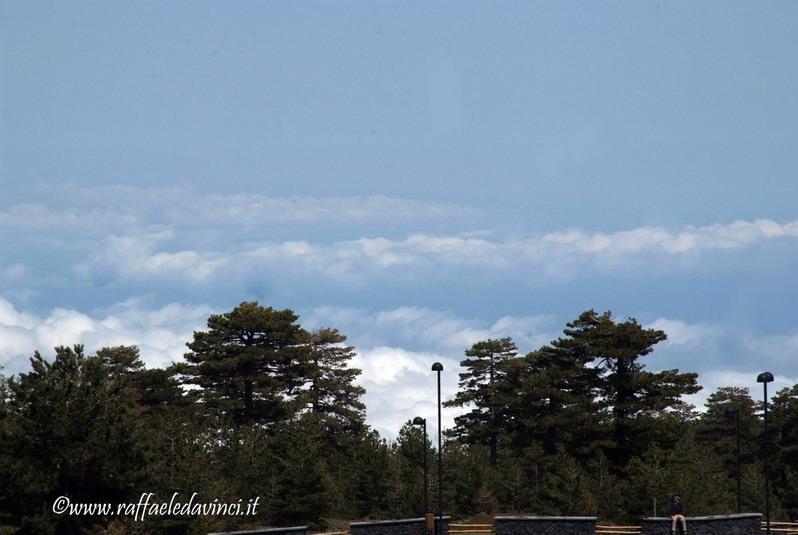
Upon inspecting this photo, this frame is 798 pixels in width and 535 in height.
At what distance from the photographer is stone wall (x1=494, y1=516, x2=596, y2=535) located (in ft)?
138

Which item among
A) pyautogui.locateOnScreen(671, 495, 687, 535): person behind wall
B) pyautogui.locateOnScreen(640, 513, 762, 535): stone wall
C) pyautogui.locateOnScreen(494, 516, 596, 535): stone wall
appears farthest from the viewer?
pyautogui.locateOnScreen(494, 516, 596, 535): stone wall

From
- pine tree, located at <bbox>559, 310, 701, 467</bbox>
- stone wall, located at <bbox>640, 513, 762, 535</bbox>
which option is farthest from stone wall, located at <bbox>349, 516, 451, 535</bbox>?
pine tree, located at <bbox>559, 310, 701, 467</bbox>

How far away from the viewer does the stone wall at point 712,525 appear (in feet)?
137

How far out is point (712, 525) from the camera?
140 feet

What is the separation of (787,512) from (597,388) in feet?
52.3

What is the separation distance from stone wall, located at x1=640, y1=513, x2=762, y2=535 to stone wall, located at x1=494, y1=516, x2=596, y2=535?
2.17 meters

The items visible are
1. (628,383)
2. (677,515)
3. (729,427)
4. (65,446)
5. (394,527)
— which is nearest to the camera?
(677,515)

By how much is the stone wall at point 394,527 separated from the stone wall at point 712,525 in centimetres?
862

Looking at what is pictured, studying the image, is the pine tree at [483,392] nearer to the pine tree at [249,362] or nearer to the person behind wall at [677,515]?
the pine tree at [249,362]

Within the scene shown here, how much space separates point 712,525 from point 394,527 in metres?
12.2

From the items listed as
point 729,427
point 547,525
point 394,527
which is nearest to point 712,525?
point 547,525

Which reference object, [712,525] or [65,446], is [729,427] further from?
[65,446]

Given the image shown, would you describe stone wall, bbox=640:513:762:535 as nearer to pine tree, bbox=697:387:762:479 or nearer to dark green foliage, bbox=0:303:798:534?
dark green foliage, bbox=0:303:798:534

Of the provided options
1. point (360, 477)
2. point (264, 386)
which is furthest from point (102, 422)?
point (264, 386)
